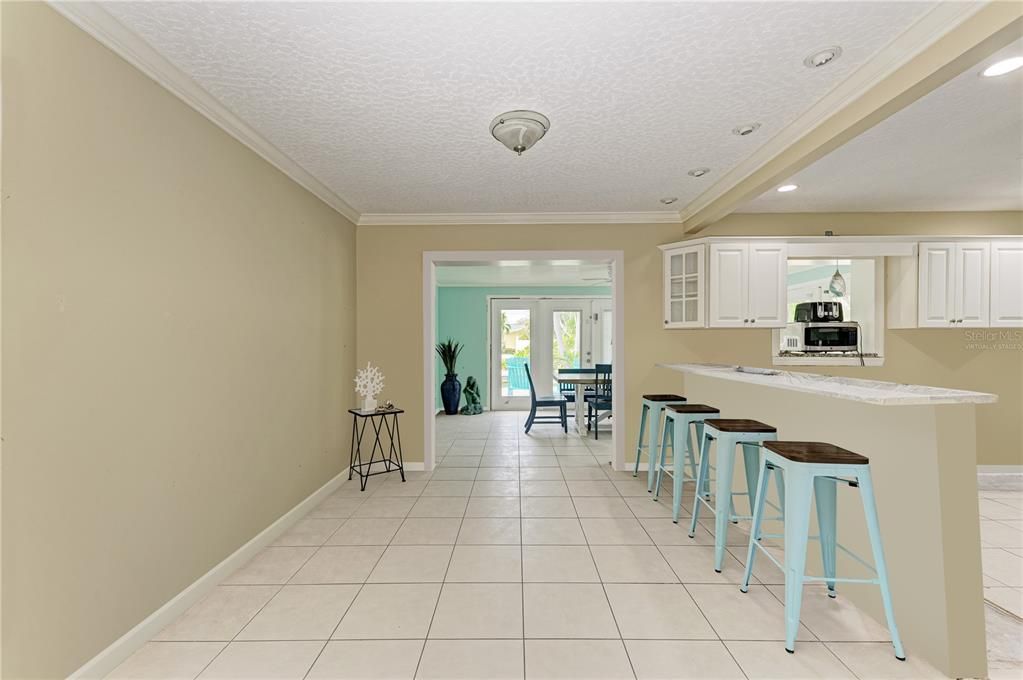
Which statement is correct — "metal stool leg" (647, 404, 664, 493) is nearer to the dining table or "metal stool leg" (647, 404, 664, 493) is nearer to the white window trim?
the white window trim

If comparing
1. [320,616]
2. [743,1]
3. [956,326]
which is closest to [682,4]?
[743,1]

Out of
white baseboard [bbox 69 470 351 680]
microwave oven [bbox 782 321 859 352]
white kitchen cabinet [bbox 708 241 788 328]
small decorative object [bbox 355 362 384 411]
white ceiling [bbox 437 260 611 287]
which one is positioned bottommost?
white baseboard [bbox 69 470 351 680]

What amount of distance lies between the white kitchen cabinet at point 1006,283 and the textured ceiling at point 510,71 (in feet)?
9.83

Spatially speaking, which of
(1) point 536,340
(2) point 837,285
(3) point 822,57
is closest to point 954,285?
(2) point 837,285

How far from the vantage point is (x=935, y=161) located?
3145mm

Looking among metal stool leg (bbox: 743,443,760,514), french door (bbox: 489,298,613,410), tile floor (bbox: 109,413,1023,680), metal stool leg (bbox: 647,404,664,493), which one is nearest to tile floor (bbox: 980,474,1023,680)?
tile floor (bbox: 109,413,1023,680)

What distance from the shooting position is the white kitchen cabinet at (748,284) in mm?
4133

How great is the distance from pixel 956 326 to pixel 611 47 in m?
4.34

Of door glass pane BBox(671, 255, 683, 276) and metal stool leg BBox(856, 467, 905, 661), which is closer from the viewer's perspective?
metal stool leg BBox(856, 467, 905, 661)

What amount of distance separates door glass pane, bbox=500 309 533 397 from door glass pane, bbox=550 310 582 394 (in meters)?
0.50

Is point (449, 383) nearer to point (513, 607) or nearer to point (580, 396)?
point (580, 396)

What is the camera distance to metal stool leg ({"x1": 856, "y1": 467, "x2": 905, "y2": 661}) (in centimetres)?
179

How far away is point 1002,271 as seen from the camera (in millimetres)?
4094

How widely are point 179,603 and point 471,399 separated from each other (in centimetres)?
626
